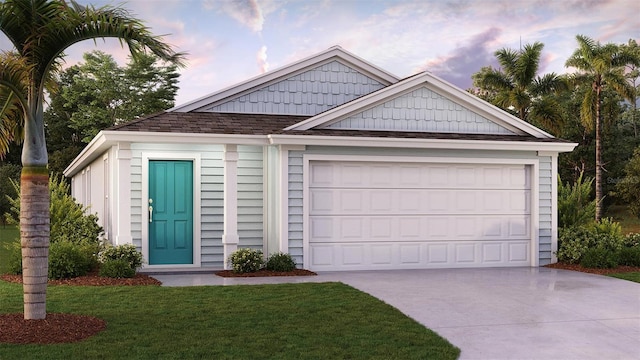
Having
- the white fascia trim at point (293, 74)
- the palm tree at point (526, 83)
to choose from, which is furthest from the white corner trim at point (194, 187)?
the palm tree at point (526, 83)

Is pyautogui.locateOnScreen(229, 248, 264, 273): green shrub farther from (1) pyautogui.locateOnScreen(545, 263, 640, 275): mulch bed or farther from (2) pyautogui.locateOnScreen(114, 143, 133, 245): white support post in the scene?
(1) pyautogui.locateOnScreen(545, 263, 640, 275): mulch bed

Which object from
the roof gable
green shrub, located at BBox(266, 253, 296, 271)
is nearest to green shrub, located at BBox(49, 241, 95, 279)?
green shrub, located at BBox(266, 253, 296, 271)

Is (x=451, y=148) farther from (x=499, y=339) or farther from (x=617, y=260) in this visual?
(x=499, y=339)

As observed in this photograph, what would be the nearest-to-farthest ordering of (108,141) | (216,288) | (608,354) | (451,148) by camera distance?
(608,354)
(216,288)
(108,141)
(451,148)

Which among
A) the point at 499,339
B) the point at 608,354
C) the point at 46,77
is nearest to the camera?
the point at 608,354

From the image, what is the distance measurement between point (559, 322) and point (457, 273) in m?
4.77

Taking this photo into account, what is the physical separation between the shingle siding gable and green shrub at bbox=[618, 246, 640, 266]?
684 centimetres

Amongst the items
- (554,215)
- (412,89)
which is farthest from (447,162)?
(554,215)

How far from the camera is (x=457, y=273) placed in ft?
42.8

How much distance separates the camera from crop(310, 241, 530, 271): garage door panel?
13414mm

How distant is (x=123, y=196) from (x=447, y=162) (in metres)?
6.50

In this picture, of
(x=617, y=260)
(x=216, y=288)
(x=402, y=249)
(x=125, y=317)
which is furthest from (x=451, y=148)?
(x=125, y=317)

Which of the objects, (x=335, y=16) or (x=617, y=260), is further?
(x=335, y=16)

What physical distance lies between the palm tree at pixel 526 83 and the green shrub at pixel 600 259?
1687 cm
